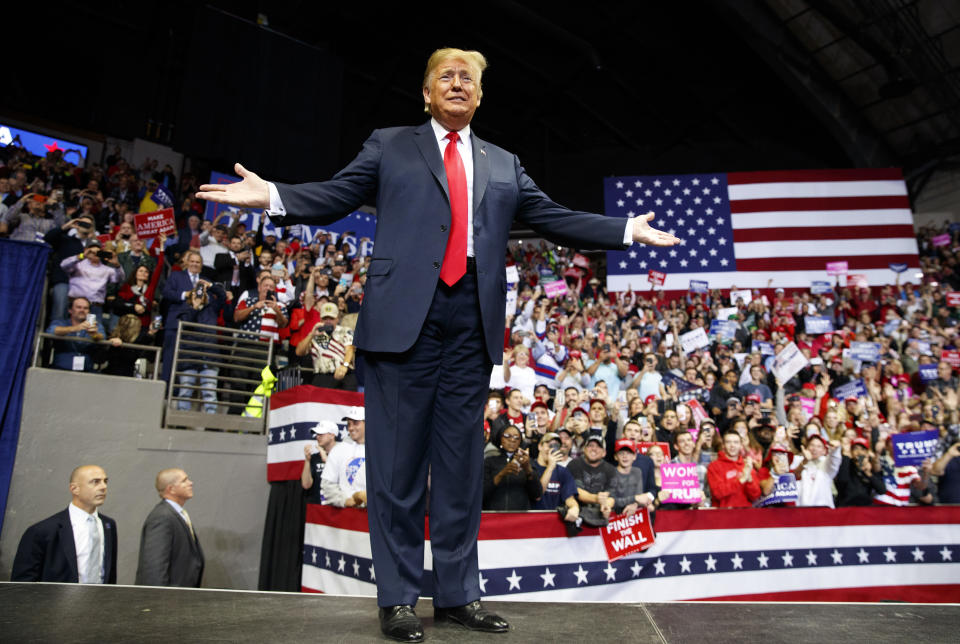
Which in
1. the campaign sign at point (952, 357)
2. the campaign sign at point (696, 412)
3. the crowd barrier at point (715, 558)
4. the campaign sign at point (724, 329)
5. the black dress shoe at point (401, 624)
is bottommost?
the crowd barrier at point (715, 558)

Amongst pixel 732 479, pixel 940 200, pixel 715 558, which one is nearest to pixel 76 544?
pixel 715 558

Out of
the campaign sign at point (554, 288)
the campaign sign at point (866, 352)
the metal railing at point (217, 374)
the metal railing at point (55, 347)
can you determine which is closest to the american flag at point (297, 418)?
the metal railing at point (217, 374)

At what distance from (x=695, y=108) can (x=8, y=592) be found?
1777 cm

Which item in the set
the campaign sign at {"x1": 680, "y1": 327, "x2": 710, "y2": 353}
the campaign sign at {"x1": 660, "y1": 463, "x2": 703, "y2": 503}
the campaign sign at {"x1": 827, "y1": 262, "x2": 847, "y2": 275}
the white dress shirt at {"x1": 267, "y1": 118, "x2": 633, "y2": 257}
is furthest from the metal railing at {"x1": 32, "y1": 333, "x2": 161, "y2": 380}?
the campaign sign at {"x1": 827, "y1": 262, "x2": 847, "y2": 275}

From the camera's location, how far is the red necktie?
2.04m

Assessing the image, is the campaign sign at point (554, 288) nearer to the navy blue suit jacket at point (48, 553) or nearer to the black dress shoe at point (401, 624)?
the navy blue suit jacket at point (48, 553)

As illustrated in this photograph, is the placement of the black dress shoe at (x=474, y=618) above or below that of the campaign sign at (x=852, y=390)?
below

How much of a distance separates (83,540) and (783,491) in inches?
209

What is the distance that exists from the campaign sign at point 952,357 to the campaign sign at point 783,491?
17.9 feet

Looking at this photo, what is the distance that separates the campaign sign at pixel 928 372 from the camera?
9637 mm

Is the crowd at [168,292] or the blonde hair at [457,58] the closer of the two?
the blonde hair at [457,58]

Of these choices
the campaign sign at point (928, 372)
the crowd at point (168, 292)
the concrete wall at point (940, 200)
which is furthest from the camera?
the concrete wall at point (940, 200)

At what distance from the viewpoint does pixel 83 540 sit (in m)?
4.77

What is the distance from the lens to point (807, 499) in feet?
21.2
